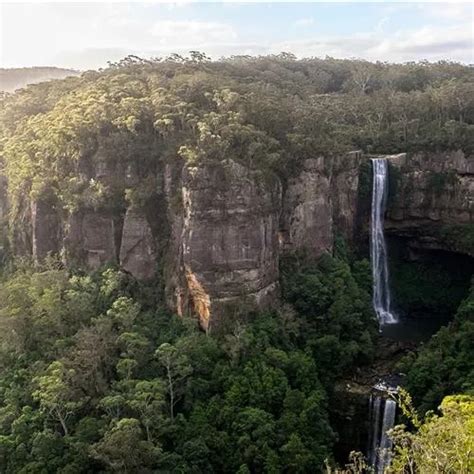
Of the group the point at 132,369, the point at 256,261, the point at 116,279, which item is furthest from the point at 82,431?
the point at 256,261

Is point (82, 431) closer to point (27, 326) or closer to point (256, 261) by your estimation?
point (27, 326)

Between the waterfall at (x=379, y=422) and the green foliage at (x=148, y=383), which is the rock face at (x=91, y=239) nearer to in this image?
the green foliage at (x=148, y=383)

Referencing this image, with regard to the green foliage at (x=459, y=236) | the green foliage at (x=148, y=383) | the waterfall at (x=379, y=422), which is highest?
the green foliage at (x=459, y=236)

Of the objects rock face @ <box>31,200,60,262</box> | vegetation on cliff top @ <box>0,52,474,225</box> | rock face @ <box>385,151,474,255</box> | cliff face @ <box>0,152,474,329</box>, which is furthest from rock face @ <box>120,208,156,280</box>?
rock face @ <box>385,151,474,255</box>

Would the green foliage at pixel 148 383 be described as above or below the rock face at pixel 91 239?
below

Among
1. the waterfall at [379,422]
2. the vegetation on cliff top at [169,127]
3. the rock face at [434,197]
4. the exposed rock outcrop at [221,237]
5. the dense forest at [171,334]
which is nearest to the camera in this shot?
the dense forest at [171,334]

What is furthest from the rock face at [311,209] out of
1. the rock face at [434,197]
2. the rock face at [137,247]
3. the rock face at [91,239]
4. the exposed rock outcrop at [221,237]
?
the rock face at [91,239]
